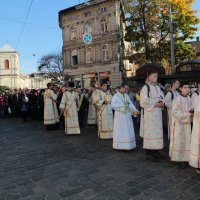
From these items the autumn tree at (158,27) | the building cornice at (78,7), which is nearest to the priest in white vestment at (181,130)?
the autumn tree at (158,27)

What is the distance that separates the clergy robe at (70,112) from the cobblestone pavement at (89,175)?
202 centimetres

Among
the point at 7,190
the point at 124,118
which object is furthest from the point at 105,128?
the point at 7,190

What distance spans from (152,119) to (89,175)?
1.93 meters

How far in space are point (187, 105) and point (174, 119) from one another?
398mm

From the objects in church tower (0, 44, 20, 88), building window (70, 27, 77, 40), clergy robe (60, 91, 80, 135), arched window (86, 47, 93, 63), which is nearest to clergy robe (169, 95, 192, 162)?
clergy robe (60, 91, 80, 135)

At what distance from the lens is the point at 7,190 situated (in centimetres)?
493

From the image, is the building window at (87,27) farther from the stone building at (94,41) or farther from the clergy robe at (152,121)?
the clergy robe at (152,121)

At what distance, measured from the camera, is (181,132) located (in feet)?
19.5

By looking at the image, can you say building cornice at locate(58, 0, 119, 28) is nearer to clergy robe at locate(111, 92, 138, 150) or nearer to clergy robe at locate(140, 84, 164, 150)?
clergy robe at locate(111, 92, 138, 150)

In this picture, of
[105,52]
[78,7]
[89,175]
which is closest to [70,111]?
[89,175]

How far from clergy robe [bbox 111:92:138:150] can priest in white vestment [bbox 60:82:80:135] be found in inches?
124

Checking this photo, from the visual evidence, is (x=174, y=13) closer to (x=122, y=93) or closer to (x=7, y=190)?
(x=122, y=93)

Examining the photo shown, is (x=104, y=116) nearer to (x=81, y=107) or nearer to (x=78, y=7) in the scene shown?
(x=81, y=107)

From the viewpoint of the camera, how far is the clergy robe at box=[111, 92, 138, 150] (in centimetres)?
743
